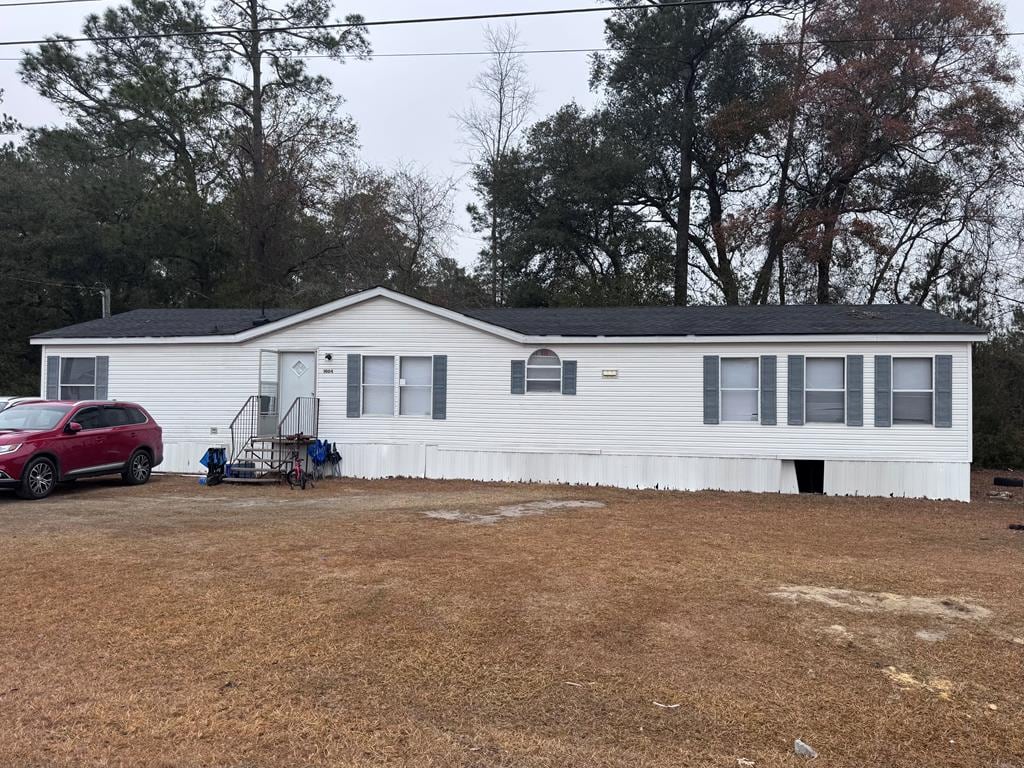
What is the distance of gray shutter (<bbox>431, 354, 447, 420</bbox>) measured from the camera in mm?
14414

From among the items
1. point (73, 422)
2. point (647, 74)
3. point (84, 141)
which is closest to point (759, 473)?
point (73, 422)

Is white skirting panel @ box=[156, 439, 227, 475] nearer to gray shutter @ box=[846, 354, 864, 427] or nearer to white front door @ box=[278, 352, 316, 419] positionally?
white front door @ box=[278, 352, 316, 419]

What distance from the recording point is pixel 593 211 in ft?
84.2

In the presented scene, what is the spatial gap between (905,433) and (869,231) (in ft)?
36.8

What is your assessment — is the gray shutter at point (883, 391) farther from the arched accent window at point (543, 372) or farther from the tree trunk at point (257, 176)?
the tree trunk at point (257, 176)

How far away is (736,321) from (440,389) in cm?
594

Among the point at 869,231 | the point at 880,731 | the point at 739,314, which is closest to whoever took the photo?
the point at 880,731

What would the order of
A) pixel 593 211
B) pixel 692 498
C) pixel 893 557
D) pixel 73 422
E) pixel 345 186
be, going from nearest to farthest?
pixel 893 557
pixel 73 422
pixel 692 498
pixel 593 211
pixel 345 186

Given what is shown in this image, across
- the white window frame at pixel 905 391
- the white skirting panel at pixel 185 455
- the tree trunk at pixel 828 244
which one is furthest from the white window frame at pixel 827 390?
the white skirting panel at pixel 185 455

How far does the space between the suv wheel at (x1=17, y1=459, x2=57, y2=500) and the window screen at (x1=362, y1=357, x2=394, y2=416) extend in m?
5.50

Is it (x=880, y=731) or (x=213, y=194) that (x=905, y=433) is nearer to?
(x=880, y=731)

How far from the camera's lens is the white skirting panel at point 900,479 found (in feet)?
41.4

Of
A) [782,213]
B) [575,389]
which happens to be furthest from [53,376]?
[782,213]

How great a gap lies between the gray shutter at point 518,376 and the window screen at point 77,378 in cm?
911
